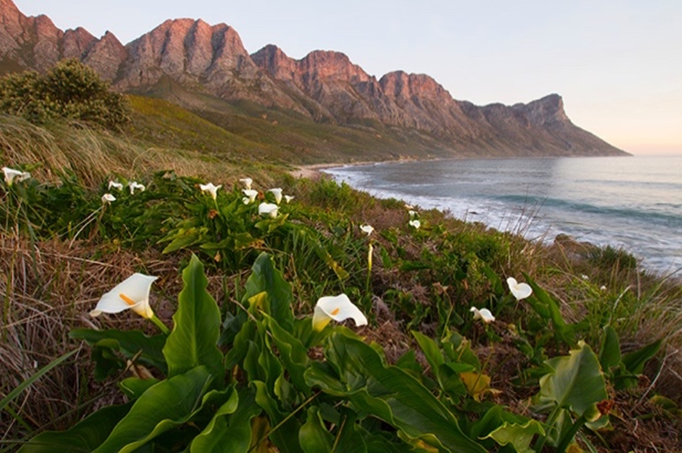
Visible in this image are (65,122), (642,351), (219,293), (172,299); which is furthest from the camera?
(65,122)

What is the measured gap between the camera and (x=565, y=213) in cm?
1582

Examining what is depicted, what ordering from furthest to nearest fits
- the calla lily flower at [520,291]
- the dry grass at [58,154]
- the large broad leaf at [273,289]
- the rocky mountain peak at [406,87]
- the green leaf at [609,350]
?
the rocky mountain peak at [406,87] < the dry grass at [58,154] < the calla lily flower at [520,291] < the green leaf at [609,350] < the large broad leaf at [273,289]

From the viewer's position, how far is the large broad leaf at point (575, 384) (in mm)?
1243

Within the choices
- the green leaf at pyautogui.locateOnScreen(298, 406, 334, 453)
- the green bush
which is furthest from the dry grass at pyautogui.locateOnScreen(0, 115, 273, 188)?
the green bush

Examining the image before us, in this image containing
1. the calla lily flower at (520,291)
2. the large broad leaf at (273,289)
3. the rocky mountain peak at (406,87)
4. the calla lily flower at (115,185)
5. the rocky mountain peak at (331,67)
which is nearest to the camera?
the large broad leaf at (273,289)

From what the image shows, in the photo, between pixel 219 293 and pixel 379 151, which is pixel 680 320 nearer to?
pixel 219 293

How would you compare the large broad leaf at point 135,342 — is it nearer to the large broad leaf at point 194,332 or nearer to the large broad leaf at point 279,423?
the large broad leaf at point 194,332

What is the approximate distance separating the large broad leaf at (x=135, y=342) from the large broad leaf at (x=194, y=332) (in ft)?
0.57

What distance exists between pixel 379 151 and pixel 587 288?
10042cm

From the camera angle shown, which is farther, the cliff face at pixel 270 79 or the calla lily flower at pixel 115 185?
the cliff face at pixel 270 79

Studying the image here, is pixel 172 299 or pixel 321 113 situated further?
pixel 321 113

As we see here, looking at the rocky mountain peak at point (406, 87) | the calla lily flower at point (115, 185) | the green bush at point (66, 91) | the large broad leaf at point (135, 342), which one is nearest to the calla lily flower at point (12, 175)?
the calla lily flower at point (115, 185)

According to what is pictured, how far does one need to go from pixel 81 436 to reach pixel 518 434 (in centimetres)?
127

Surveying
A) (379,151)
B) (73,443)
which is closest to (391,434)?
(73,443)
